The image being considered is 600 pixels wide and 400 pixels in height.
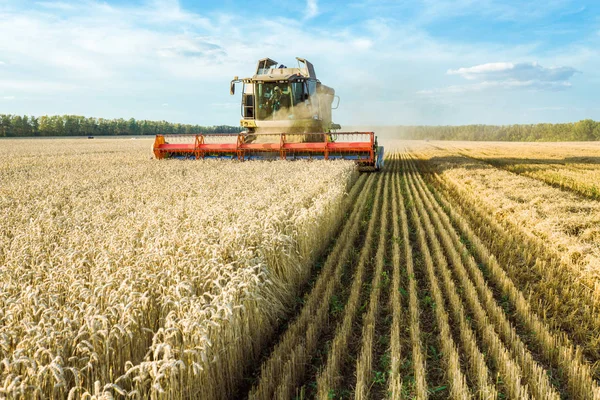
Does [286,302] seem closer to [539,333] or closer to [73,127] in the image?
[539,333]

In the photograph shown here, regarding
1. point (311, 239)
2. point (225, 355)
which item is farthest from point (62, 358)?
point (311, 239)

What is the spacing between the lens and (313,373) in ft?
11.3

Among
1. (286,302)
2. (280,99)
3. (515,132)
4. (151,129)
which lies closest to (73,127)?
(151,129)

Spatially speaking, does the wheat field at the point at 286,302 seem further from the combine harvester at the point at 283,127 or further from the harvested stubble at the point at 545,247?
the combine harvester at the point at 283,127

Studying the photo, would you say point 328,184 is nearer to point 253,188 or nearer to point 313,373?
point 253,188

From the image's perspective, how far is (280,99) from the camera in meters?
15.1

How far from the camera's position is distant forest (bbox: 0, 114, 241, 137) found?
71188mm

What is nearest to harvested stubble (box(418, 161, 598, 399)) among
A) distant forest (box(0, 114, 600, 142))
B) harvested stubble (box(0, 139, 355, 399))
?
harvested stubble (box(0, 139, 355, 399))

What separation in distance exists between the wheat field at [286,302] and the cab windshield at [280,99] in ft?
26.1

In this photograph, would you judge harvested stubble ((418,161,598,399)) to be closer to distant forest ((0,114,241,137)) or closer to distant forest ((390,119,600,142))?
distant forest ((0,114,241,137))

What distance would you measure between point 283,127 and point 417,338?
12.4 m

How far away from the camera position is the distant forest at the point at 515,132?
7919cm

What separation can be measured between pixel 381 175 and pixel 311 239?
35.2 feet

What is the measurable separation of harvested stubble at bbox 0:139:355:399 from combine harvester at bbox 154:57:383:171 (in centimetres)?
745
